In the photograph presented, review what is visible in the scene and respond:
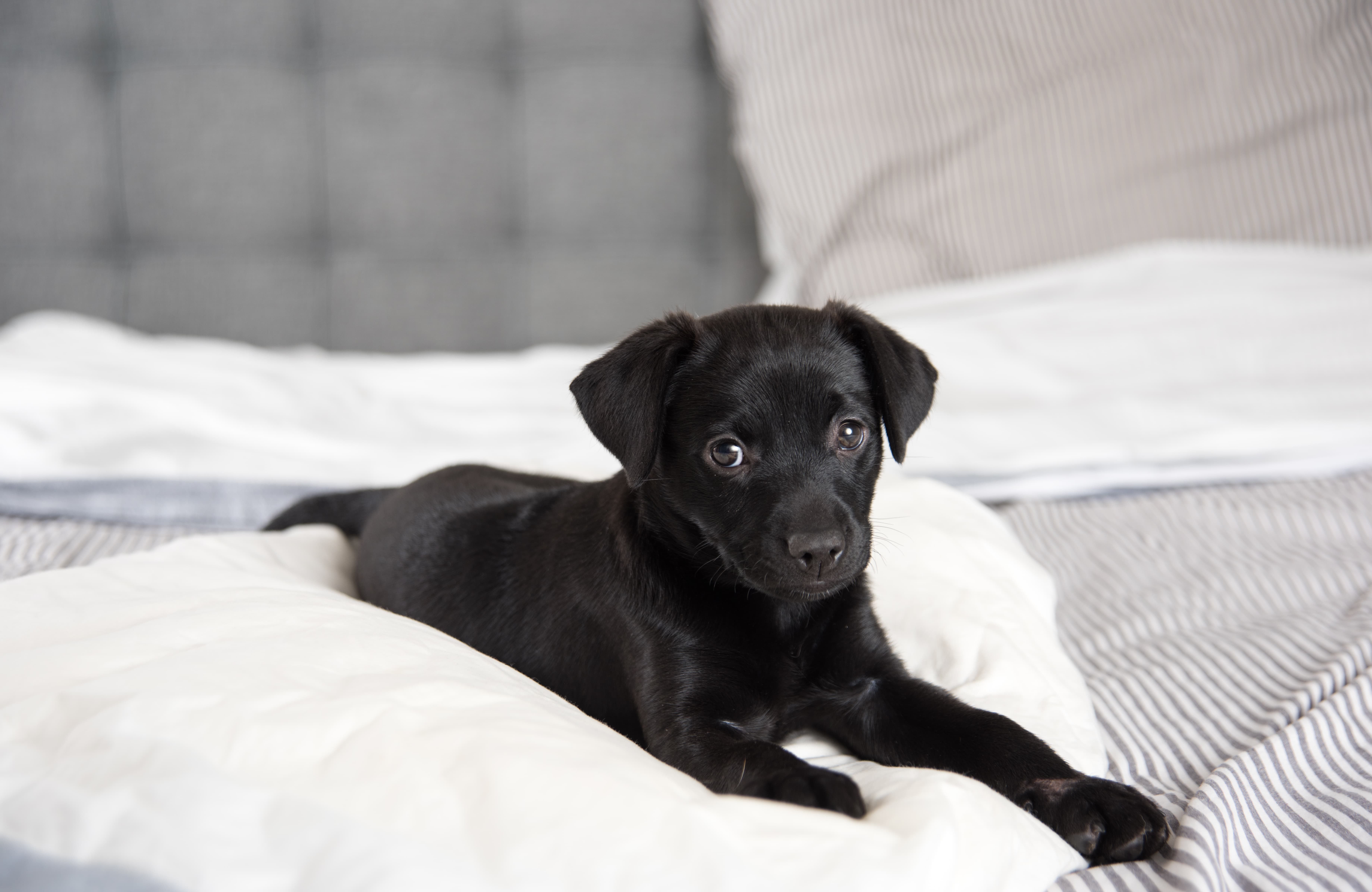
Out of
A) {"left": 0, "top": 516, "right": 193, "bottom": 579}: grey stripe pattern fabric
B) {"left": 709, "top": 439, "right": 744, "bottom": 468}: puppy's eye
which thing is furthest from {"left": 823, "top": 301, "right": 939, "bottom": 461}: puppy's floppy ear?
{"left": 0, "top": 516, "right": 193, "bottom": 579}: grey stripe pattern fabric

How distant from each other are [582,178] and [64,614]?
91.1 inches

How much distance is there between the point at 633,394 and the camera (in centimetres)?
138

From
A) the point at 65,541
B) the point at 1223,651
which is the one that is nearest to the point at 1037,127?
the point at 1223,651

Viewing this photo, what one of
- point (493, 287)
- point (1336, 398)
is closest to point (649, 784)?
point (1336, 398)

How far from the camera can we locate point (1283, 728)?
134 centimetres

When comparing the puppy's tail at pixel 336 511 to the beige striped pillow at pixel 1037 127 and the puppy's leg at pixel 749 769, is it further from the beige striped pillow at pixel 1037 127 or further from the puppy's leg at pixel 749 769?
the beige striped pillow at pixel 1037 127

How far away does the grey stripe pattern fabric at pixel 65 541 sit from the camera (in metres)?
1.87

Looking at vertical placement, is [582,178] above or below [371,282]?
above

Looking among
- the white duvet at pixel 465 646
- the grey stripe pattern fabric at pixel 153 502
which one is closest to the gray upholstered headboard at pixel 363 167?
the white duvet at pixel 465 646

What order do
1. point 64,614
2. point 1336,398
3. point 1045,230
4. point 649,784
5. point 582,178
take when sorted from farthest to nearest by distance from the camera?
point 582,178
point 1045,230
point 1336,398
point 64,614
point 649,784

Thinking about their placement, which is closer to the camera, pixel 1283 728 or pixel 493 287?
Answer: pixel 1283 728

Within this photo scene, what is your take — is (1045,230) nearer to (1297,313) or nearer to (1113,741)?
(1297,313)

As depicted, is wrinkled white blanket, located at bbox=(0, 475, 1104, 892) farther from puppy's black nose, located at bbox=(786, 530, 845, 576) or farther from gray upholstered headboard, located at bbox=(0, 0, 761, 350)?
gray upholstered headboard, located at bbox=(0, 0, 761, 350)

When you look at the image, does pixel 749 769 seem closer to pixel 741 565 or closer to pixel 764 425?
pixel 741 565
